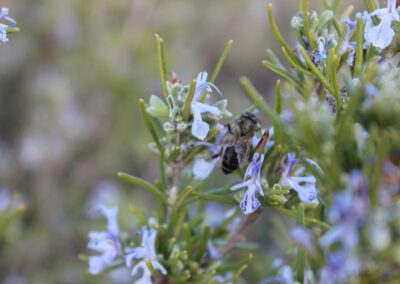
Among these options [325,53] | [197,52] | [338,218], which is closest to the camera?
[338,218]

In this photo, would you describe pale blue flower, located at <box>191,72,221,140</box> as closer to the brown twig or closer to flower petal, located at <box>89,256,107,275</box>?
the brown twig

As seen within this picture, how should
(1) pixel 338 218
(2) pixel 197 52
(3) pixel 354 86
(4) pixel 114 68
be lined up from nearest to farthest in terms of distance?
(1) pixel 338 218 → (3) pixel 354 86 → (4) pixel 114 68 → (2) pixel 197 52

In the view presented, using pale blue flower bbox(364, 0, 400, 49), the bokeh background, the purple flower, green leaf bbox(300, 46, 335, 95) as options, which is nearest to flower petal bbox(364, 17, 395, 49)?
pale blue flower bbox(364, 0, 400, 49)

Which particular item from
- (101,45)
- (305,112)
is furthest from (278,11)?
(305,112)

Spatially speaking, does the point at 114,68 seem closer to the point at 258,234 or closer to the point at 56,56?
the point at 56,56

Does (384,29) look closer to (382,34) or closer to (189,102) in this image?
(382,34)

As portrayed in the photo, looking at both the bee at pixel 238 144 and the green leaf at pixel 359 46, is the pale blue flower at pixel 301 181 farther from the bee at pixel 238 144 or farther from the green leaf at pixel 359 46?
the green leaf at pixel 359 46
